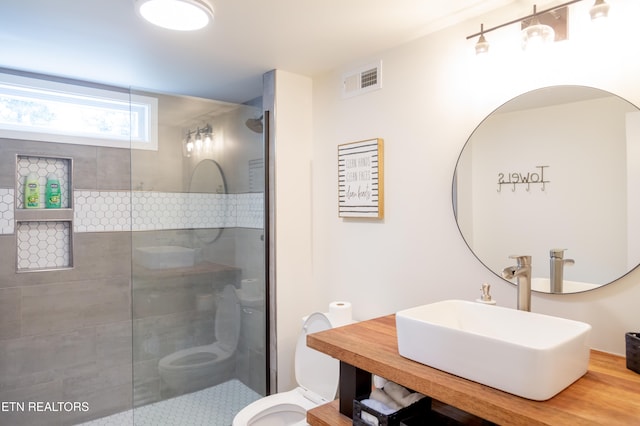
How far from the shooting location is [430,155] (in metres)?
1.88

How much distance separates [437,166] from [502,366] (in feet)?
3.42

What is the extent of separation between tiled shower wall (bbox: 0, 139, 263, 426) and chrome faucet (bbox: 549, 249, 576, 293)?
1.65 m

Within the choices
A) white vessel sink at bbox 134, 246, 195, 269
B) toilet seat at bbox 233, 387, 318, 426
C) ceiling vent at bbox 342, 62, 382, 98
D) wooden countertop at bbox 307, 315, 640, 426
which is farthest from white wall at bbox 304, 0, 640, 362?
white vessel sink at bbox 134, 246, 195, 269

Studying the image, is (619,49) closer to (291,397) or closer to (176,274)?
(291,397)

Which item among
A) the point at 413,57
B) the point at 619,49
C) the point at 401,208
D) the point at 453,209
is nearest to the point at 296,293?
the point at 401,208

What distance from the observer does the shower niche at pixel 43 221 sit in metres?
2.44

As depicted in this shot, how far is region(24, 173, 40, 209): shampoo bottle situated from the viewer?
8.01ft

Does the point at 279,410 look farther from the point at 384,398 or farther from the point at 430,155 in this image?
the point at 430,155

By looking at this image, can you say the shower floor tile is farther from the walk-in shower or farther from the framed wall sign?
the framed wall sign

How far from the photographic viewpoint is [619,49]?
132 centimetres

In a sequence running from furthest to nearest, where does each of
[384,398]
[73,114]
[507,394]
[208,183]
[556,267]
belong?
[73,114] → [208,183] → [556,267] → [384,398] → [507,394]

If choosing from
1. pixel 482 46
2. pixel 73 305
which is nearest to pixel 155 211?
pixel 73 305

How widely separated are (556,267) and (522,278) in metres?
0.18

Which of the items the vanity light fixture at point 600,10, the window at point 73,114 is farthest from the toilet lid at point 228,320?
the vanity light fixture at point 600,10
